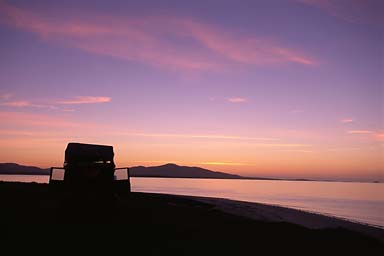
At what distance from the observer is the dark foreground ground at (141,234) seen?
1439 cm

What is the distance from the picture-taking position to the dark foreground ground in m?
14.4

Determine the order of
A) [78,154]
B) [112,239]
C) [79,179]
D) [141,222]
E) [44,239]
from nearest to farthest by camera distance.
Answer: [44,239] → [112,239] → [141,222] → [79,179] → [78,154]

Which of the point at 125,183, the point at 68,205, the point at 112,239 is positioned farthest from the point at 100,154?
the point at 112,239

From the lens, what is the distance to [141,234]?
56.0 ft

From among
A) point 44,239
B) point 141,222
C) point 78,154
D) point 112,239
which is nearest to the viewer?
point 44,239

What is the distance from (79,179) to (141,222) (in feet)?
16.1

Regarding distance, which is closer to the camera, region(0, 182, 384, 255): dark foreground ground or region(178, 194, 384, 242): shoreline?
region(0, 182, 384, 255): dark foreground ground

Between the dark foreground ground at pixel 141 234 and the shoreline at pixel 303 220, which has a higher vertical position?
the dark foreground ground at pixel 141 234

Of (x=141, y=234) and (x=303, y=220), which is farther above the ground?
(x=141, y=234)

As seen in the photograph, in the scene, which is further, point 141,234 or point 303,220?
point 303,220

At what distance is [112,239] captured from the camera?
1562cm

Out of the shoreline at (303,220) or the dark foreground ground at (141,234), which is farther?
the shoreline at (303,220)

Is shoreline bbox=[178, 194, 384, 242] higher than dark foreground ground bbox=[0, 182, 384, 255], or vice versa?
dark foreground ground bbox=[0, 182, 384, 255]

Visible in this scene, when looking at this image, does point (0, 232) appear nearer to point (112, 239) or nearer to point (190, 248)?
point (112, 239)
